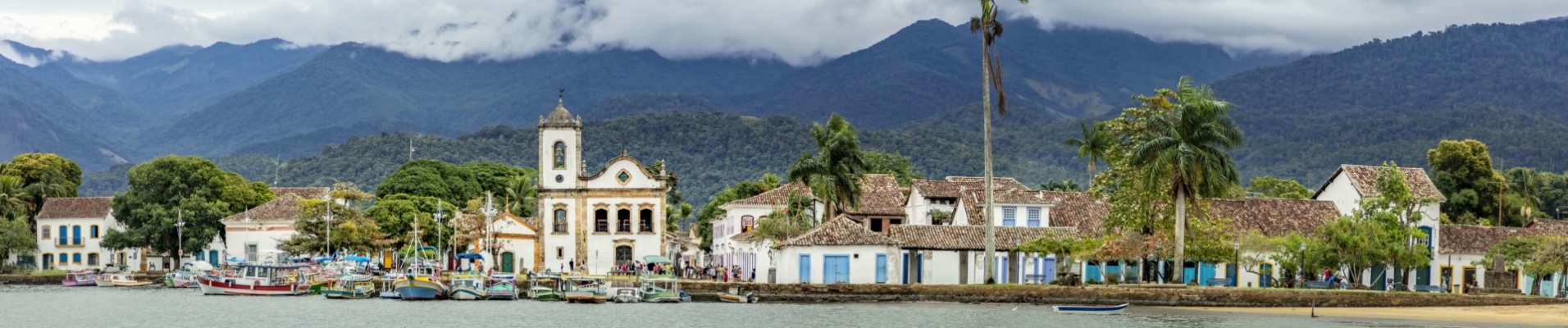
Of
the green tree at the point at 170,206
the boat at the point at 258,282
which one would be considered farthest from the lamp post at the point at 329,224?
the green tree at the point at 170,206

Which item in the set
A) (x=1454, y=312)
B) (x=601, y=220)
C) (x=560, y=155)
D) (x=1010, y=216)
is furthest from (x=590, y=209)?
(x=1454, y=312)

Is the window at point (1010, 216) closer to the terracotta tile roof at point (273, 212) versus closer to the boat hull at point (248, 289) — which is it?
the boat hull at point (248, 289)

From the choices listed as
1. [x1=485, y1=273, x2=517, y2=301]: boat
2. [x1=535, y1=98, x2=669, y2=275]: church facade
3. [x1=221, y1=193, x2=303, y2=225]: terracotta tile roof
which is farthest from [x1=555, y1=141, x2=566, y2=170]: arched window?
[x1=221, y1=193, x2=303, y2=225]: terracotta tile roof

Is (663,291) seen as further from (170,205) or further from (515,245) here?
(170,205)

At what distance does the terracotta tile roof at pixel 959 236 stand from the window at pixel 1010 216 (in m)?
4.34

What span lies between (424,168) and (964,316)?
72.8m

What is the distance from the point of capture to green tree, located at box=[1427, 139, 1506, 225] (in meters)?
90.1

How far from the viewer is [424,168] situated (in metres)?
122

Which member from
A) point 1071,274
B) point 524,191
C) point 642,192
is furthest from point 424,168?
point 1071,274

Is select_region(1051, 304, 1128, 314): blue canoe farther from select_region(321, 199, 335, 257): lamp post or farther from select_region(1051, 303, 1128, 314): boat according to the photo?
select_region(321, 199, 335, 257): lamp post

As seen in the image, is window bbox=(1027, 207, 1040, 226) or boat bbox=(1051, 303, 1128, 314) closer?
boat bbox=(1051, 303, 1128, 314)

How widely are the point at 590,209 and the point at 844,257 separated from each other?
60.4 ft

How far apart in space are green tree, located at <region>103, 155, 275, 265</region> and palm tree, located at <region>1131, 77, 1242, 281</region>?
54.6 meters

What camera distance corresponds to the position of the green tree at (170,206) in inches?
3723
